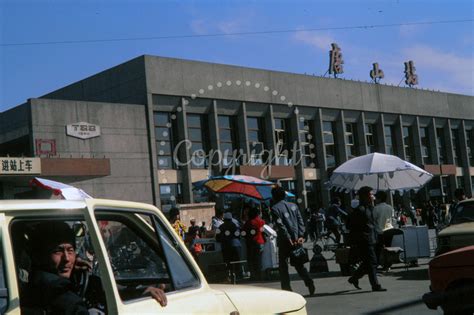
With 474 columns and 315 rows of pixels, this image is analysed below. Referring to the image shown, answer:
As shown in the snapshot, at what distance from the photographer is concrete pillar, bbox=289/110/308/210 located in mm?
42219

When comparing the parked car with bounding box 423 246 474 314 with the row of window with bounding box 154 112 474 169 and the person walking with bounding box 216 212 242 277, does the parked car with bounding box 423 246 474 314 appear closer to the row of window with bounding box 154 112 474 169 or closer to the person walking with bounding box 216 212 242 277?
the person walking with bounding box 216 212 242 277

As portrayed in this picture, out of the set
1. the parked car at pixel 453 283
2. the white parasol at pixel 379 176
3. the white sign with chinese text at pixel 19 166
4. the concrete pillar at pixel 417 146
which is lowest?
the parked car at pixel 453 283

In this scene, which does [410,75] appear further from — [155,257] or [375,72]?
[155,257]

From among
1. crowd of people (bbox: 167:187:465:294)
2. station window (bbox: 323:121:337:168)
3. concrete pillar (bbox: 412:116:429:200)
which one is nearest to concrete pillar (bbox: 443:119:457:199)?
concrete pillar (bbox: 412:116:429:200)

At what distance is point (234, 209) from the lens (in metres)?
38.2

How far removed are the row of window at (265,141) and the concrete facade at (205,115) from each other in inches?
6.4

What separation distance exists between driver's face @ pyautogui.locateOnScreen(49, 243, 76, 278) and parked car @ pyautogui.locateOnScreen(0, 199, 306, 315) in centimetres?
11

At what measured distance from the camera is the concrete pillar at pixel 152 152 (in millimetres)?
34281

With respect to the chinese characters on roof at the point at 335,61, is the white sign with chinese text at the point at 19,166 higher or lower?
lower

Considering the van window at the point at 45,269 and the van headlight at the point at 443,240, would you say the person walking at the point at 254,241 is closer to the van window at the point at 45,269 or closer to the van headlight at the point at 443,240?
the van headlight at the point at 443,240

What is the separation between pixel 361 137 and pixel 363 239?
37.7 m

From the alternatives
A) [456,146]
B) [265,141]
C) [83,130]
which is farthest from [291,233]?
A: [456,146]

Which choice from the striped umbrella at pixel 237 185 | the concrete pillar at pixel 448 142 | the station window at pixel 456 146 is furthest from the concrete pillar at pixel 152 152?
the station window at pixel 456 146

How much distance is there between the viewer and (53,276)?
113 inches
